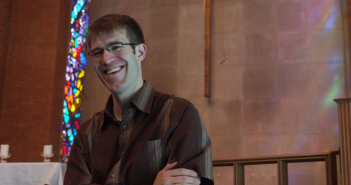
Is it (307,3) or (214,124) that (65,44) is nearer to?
(214,124)

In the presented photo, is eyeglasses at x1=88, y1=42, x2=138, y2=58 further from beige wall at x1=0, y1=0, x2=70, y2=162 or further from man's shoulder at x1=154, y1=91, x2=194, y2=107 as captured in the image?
beige wall at x1=0, y1=0, x2=70, y2=162

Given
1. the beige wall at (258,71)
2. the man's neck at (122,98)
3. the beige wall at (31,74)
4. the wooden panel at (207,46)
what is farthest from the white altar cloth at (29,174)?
the wooden panel at (207,46)

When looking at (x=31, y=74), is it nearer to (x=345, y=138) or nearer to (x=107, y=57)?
(x=345, y=138)

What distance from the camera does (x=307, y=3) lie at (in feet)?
33.4

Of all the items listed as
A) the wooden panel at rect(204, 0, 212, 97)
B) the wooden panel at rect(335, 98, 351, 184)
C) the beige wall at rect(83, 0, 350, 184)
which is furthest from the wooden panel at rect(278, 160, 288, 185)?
the wooden panel at rect(204, 0, 212, 97)

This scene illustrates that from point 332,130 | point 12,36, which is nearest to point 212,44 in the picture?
point 332,130

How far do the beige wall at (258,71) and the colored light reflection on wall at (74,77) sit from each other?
382 millimetres

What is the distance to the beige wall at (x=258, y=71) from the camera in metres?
9.56

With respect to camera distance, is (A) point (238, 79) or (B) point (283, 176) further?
(A) point (238, 79)

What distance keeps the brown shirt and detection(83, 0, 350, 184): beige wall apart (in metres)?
7.76

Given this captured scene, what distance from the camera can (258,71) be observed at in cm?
1000

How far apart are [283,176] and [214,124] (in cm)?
335

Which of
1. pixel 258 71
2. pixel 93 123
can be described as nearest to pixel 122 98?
pixel 93 123

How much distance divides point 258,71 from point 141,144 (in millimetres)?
8494
